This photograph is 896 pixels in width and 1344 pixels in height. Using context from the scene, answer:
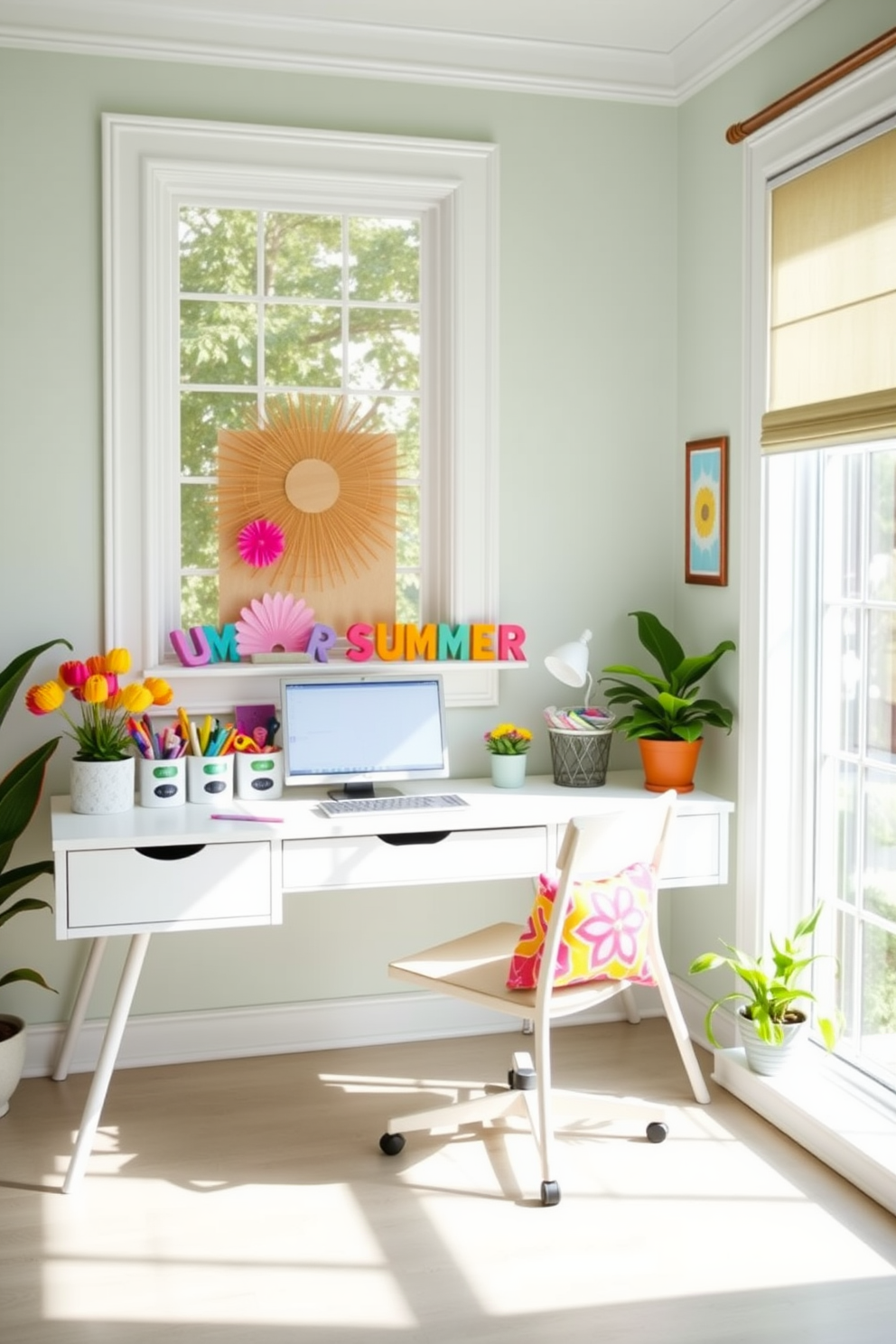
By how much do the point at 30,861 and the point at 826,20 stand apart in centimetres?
281

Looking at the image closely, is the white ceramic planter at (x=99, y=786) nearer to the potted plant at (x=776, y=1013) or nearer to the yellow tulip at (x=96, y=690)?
the yellow tulip at (x=96, y=690)

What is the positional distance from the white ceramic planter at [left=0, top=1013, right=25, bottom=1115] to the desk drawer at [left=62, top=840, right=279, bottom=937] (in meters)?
0.53

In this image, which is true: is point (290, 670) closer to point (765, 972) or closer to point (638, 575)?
point (638, 575)

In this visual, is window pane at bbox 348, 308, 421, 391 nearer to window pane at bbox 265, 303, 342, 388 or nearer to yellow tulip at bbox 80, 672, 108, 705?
window pane at bbox 265, 303, 342, 388

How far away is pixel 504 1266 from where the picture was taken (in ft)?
8.36

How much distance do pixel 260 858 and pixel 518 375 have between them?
1580mm

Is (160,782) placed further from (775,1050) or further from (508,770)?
(775,1050)

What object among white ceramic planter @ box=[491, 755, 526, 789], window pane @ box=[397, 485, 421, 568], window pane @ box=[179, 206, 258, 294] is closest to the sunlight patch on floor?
white ceramic planter @ box=[491, 755, 526, 789]

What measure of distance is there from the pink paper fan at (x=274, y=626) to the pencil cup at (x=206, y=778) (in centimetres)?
42

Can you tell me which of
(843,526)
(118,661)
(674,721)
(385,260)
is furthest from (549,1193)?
(385,260)

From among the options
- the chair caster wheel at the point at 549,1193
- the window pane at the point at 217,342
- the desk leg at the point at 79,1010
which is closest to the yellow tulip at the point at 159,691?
the desk leg at the point at 79,1010

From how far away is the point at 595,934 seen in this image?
2.84 meters

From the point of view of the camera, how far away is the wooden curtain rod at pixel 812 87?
269cm

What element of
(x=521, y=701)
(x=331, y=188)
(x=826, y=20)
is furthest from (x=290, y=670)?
(x=826, y=20)
